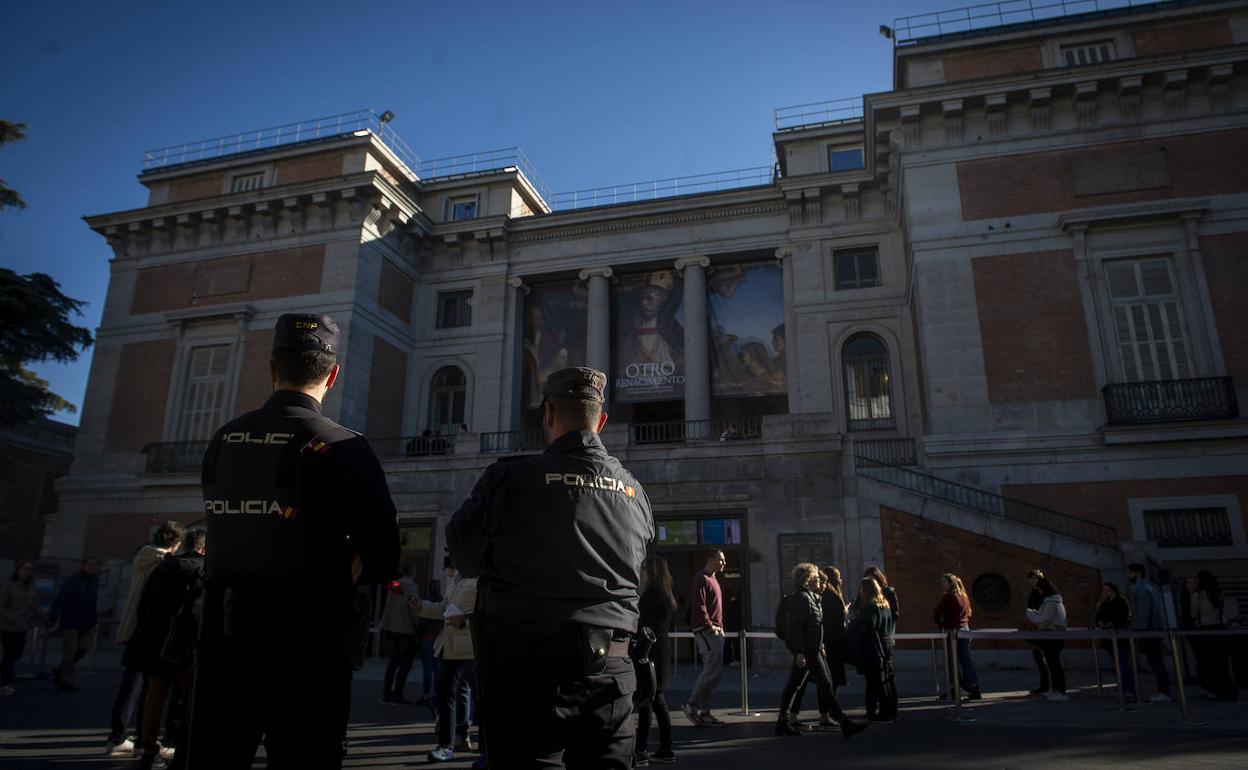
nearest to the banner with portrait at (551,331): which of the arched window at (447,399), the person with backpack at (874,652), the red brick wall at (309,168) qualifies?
the arched window at (447,399)

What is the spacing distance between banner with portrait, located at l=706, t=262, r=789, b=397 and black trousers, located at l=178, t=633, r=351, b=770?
883 inches

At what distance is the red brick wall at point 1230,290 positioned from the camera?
17.6m

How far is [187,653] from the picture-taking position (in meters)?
4.86

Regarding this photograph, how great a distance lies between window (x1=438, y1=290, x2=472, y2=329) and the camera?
27.9m

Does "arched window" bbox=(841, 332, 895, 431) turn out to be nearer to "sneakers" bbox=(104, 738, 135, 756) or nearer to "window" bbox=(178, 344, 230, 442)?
"window" bbox=(178, 344, 230, 442)

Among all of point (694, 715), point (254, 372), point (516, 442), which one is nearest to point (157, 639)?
point (694, 715)

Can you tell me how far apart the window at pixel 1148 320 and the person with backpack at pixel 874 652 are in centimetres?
1313

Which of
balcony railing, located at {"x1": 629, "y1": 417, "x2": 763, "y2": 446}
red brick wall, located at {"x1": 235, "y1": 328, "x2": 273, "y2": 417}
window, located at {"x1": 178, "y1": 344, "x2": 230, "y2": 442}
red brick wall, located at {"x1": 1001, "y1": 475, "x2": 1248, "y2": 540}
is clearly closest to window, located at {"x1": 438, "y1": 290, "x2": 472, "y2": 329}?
red brick wall, located at {"x1": 235, "y1": 328, "x2": 273, "y2": 417}

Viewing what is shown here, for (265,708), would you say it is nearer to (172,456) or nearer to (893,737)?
(893,737)

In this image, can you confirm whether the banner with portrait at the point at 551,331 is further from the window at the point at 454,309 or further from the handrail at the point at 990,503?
the handrail at the point at 990,503

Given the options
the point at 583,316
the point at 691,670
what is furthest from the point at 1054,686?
the point at 583,316

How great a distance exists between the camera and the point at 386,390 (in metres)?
25.8

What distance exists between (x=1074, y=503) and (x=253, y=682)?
744 inches

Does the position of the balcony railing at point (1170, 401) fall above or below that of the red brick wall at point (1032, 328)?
below
